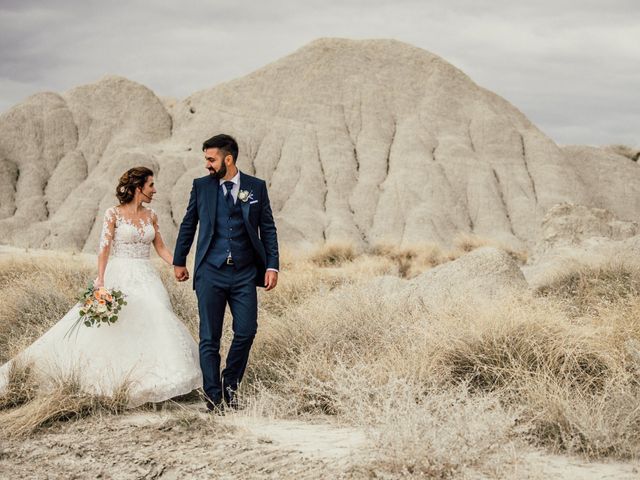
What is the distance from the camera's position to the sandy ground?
14.9ft

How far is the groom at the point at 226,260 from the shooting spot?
6.08 m

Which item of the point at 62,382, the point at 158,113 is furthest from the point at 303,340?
the point at 158,113

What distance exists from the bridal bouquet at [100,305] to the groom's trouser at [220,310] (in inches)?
34.4

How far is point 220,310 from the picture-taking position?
6160 millimetres

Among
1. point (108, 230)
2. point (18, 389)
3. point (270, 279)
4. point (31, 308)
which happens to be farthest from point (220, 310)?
point (31, 308)

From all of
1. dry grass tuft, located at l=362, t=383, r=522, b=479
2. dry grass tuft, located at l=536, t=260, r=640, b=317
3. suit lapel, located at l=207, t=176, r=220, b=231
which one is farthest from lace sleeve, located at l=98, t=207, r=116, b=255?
dry grass tuft, located at l=536, t=260, r=640, b=317

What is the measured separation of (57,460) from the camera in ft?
17.6

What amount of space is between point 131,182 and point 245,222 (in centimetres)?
151

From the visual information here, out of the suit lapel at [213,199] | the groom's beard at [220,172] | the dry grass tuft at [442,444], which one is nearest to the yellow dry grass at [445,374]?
the dry grass tuft at [442,444]

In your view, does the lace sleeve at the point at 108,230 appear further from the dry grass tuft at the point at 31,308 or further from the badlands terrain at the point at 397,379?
the dry grass tuft at the point at 31,308

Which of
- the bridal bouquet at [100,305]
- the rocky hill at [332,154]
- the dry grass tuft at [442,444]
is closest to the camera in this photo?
the dry grass tuft at [442,444]

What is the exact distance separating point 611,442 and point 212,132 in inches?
1690

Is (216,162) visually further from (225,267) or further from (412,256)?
(412,256)

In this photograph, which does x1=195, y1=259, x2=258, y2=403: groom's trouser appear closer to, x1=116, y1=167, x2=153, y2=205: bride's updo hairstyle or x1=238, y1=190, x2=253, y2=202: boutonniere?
x1=238, y1=190, x2=253, y2=202: boutonniere
